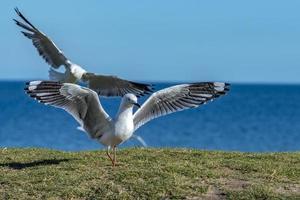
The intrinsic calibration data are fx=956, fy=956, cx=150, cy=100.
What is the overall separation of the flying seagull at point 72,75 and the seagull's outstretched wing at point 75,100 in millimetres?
1936

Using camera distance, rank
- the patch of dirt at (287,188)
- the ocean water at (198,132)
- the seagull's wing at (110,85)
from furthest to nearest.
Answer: the ocean water at (198,132) → the seagull's wing at (110,85) → the patch of dirt at (287,188)

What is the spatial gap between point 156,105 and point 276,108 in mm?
89460

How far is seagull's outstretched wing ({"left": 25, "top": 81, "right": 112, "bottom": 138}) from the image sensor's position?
1249 centimetres

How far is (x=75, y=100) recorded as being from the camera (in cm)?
1264

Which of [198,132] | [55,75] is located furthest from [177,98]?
[198,132]

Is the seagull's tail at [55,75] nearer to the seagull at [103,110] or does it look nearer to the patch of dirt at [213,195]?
the seagull at [103,110]

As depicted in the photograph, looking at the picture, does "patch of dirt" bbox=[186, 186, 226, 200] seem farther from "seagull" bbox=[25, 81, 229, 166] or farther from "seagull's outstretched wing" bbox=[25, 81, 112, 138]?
"seagull's outstretched wing" bbox=[25, 81, 112, 138]

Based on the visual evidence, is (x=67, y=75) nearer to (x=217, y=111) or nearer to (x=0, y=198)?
(x=0, y=198)

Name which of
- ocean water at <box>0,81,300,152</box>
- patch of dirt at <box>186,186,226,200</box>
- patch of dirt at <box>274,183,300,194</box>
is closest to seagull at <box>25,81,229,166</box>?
patch of dirt at <box>186,186,226,200</box>

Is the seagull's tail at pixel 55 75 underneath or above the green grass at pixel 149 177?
above

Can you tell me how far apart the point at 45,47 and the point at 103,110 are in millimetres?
4223

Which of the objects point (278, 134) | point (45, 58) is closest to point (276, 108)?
point (278, 134)

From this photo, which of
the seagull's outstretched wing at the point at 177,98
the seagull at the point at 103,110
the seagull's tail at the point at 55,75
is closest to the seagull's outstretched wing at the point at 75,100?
the seagull at the point at 103,110

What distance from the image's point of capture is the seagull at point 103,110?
1252cm
